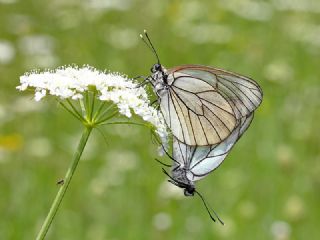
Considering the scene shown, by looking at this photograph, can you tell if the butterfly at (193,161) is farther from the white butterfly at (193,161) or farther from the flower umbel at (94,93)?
the flower umbel at (94,93)

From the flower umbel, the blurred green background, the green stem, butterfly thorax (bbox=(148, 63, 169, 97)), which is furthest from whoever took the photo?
the blurred green background

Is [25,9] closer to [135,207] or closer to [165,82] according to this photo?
[135,207]

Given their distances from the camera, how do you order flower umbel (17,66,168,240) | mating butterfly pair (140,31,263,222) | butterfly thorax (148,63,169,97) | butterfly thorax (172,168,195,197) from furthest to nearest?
butterfly thorax (148,63,169,97) < mating butterfly pair (140,31,263,222) < butterfly thorax (172,168,195,197) < flower umbel (17,66,168,240)

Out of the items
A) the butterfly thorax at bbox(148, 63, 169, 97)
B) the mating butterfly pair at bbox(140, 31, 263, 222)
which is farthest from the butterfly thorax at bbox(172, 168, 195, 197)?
the butterfly thorax at bbox(148, 63, 169, 97)

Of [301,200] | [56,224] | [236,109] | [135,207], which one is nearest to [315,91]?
[301,200]

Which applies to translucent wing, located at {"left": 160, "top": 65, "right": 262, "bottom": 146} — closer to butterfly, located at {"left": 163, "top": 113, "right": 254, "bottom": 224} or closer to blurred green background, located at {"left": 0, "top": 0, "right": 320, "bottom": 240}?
butterfly, located at {"left": 163, "top": 113, "right": 254, "bottom": 224}

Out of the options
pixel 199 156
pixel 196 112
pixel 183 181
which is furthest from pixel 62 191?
pixel 196 112

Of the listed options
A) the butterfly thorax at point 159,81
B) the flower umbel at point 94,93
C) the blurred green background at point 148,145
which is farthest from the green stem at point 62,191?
the blurred green background at point 148,145

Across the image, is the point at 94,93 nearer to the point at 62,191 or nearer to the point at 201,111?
the point at 62,191
